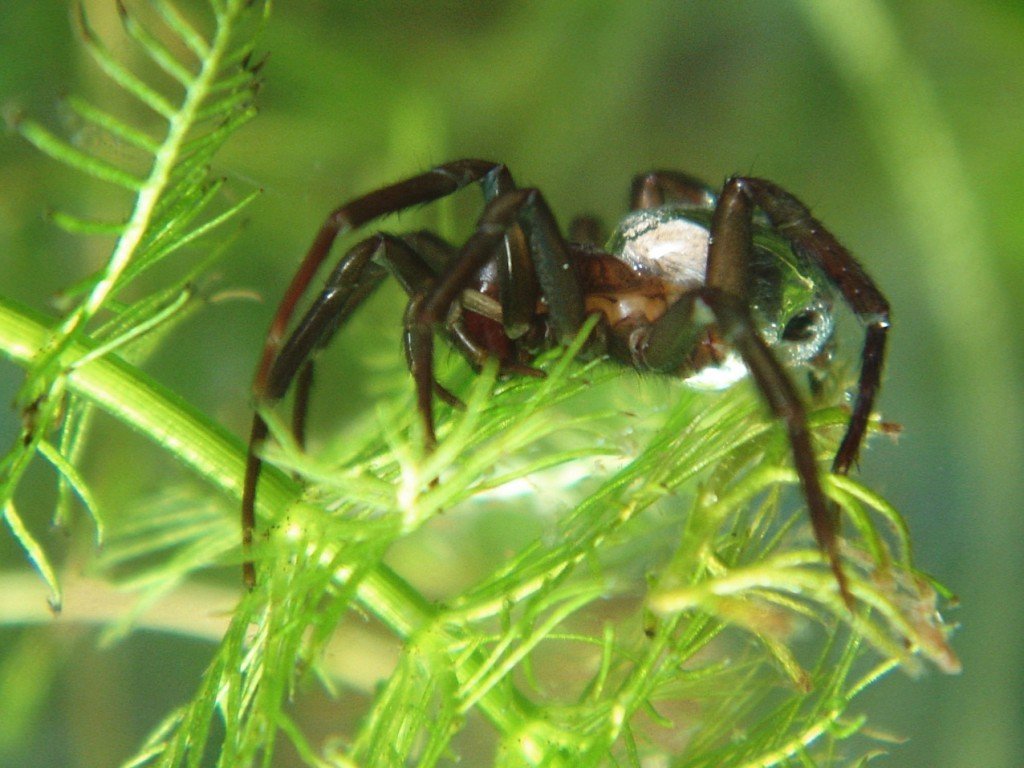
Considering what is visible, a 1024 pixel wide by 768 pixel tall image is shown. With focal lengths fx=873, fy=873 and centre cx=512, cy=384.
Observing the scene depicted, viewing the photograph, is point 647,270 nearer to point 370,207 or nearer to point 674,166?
point 370,207

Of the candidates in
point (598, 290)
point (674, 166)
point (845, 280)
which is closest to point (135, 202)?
point (598, 290)

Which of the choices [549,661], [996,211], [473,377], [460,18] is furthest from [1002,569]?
[460,18]

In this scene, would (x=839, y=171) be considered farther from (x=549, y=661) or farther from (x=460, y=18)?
(x=549, y=661)

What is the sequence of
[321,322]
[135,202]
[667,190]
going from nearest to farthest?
[135,202] → [321,322] → [667,190]

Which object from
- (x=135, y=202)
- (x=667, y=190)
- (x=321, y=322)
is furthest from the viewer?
(x=667, y=190)

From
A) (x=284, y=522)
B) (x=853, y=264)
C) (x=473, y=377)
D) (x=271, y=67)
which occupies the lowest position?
(x=284, y=522)

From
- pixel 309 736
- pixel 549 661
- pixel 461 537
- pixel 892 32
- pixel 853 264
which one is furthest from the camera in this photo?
pixel 892 32

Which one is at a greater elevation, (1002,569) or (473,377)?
(473,377)
